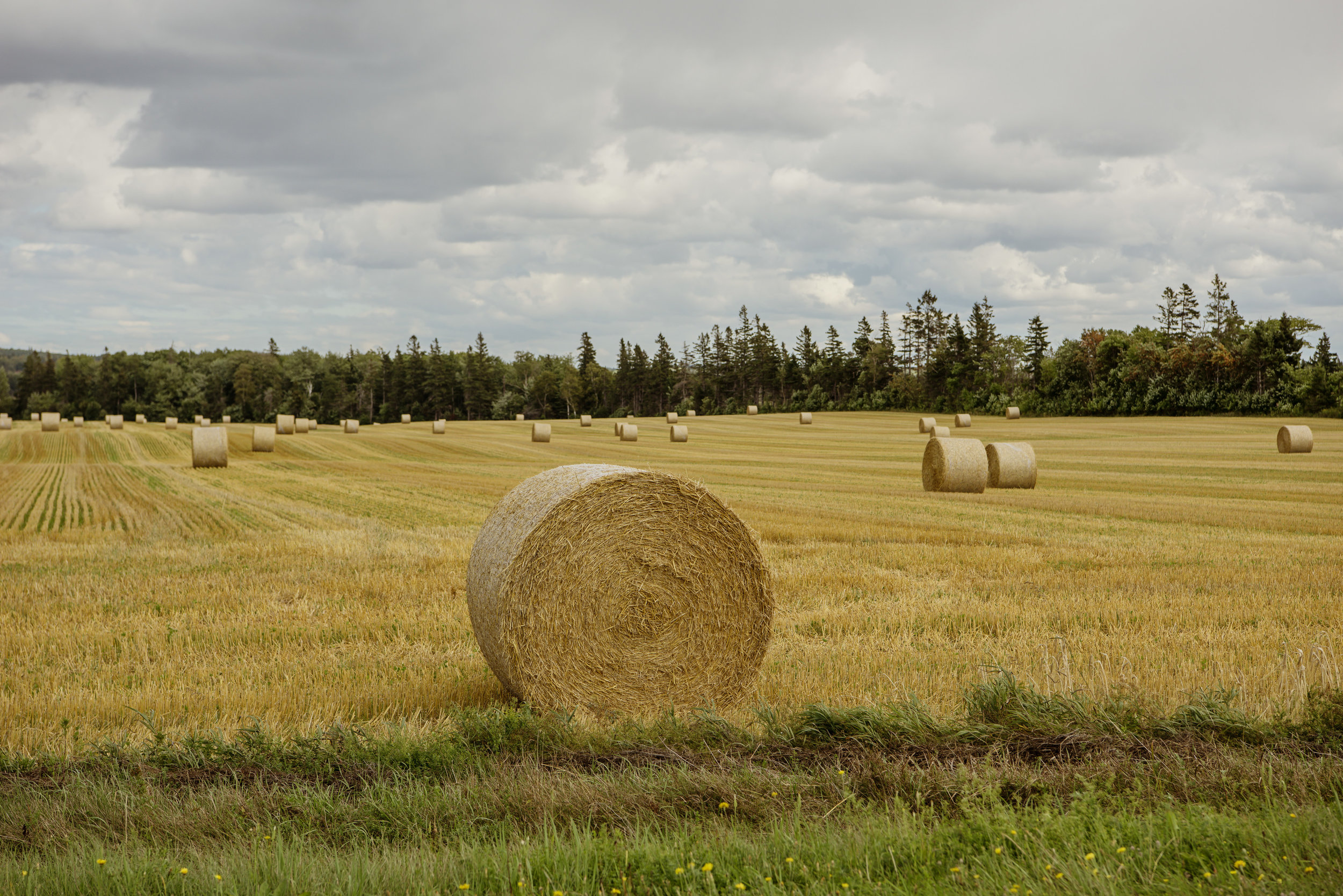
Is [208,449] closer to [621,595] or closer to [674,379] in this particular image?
[621,595]

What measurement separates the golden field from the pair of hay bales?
93 centimetres

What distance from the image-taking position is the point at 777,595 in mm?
12078

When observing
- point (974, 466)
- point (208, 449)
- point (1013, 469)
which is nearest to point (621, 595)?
point (974, 466)

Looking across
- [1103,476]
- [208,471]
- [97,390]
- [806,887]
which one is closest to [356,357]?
[97,390]

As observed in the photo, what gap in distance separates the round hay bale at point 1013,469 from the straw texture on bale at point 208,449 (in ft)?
87.9

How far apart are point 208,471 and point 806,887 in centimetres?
3512

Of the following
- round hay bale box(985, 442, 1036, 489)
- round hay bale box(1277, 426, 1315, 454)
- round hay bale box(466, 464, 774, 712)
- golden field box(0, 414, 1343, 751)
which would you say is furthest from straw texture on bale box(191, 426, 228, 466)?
round hay bale box(1277, 426, 1315, 454)

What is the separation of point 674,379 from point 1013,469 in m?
102

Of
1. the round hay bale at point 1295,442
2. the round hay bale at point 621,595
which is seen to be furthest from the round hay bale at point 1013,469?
the round hay bale at point 621,595

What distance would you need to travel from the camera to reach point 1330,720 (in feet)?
20.8

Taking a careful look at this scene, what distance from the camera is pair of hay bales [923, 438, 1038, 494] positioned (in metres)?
26.0

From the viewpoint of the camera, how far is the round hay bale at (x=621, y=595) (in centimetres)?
774

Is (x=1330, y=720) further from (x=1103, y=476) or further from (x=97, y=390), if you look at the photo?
(x=97, y=390)

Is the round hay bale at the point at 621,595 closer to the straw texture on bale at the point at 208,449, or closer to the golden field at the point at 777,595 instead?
the golden field at the point at 777,595
